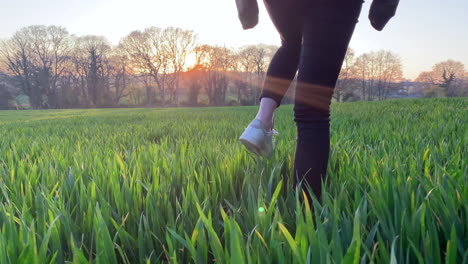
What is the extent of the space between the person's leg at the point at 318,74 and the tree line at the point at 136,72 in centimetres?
3917

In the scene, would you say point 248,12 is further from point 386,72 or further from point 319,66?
point 386,72

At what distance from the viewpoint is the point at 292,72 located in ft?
5.03

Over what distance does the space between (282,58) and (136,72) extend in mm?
42260

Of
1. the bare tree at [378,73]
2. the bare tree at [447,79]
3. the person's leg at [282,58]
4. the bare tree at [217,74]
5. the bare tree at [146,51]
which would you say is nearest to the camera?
the person's leg at [282,58]

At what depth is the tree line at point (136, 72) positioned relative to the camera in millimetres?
38531

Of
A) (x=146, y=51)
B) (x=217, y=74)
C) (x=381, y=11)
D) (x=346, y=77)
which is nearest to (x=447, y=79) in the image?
(x=346, y=77)

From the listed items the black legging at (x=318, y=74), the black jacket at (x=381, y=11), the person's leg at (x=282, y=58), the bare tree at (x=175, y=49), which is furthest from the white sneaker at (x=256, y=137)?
the bare tree at (x=175, y=49)

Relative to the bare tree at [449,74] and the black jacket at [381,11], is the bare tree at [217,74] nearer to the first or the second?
the bare tree at [449,74]

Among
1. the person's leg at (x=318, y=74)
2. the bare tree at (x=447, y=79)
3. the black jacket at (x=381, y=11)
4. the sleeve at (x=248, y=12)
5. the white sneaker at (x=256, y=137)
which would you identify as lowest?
the white sneaker at (x=256, y=137)

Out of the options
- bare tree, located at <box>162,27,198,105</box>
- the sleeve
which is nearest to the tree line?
bare tree, located at <box>162,27,198,105</box>

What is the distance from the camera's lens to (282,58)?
1.53 metres

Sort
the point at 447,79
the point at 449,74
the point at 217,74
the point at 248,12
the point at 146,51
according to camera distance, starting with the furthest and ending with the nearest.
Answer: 1. the point at 449,74
2. the point at 447,79
3. the point at 217,74
4. the point at 146,51
5. the point at 248,12

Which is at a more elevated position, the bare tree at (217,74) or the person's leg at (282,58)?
the bare tree at (217,74)

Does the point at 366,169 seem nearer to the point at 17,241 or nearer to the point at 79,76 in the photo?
the point at 17,241
